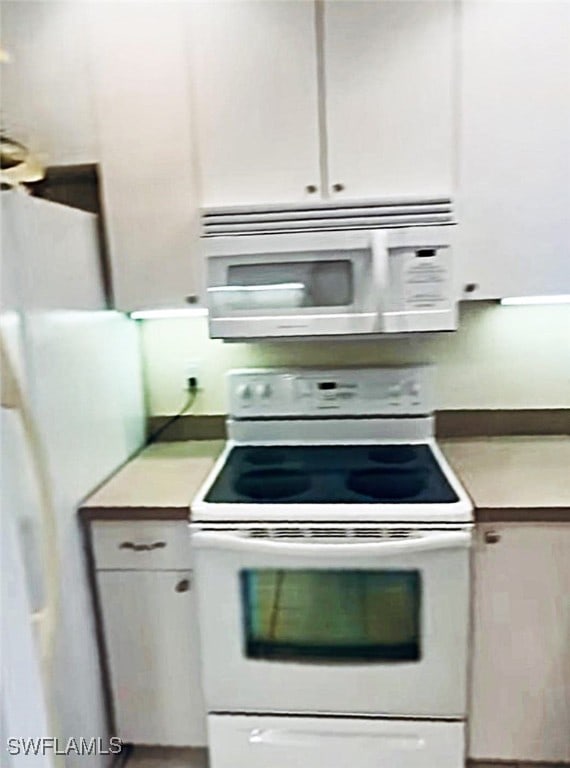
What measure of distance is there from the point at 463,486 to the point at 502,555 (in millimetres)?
207

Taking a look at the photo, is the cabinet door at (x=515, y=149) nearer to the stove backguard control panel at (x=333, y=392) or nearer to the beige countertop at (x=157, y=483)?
the stove backguard control panel at (x=333, y=392)

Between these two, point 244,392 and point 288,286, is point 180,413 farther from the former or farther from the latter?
point 288,286

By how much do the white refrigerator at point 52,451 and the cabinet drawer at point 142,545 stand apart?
0.20ft

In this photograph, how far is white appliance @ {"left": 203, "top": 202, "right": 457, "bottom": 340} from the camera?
1812 millimetres

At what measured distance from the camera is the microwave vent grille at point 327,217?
1804 millimetres

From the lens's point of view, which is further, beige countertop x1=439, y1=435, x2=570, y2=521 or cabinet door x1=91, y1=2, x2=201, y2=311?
cabinet door x1=91, y1=2, x2=201, y2=311

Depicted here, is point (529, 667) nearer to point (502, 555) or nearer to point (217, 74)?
point (502, 555)

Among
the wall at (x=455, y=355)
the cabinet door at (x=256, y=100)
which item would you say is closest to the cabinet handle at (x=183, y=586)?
the wall at (x=455, y=355)

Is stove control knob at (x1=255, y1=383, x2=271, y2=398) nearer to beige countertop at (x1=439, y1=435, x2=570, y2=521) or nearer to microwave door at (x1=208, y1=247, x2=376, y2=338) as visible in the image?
microwave door at (x1=208, y1=247, x2=376, y2=338)

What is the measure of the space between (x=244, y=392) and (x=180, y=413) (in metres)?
0.33

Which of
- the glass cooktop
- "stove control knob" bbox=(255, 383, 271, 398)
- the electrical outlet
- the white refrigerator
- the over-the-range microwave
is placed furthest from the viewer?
the electrical outlet

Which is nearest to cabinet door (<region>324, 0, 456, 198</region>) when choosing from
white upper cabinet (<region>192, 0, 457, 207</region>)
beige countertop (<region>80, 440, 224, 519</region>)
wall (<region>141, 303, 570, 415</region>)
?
white upper cabinet (<region>192, 0, 457, 207</region>)

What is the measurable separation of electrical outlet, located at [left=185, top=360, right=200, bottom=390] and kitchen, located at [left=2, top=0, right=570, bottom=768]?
15.1 inches

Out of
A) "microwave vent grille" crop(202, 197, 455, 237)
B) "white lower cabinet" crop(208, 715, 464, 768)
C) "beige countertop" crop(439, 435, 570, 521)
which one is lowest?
"white lower cabinet" crop(208, 715, 464, 768)
